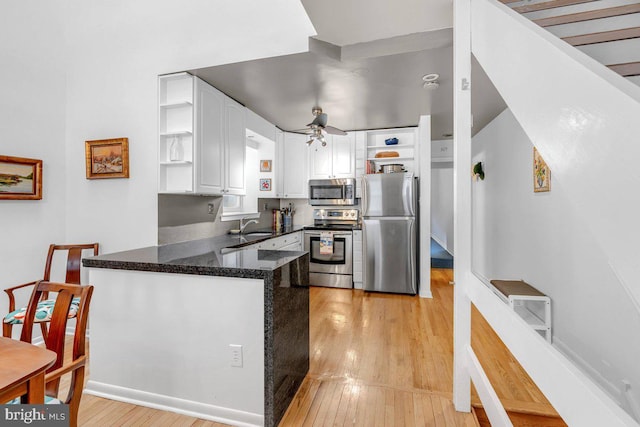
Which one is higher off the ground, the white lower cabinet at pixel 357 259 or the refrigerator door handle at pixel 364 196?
the refrigerator door handle at pixel 364 196

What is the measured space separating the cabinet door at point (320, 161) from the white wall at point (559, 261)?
2.29 metres

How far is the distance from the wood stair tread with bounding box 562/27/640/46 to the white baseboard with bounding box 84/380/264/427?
7.80 ft

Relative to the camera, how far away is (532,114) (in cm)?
82

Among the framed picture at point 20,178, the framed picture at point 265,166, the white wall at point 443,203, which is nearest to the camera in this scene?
the framed picture at point 20,178

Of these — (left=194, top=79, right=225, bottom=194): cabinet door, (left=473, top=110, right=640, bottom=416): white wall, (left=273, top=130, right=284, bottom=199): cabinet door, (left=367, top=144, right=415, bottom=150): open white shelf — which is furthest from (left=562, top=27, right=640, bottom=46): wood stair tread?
(left=273, top=130, right=284, bottom=199): cabinet door

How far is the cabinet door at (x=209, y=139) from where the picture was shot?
2.64m

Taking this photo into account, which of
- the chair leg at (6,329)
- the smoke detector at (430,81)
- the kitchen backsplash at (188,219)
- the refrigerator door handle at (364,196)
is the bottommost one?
the chair leg at (6,329)

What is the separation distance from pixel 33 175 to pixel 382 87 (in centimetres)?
323

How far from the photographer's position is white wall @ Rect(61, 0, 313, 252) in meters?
2.49

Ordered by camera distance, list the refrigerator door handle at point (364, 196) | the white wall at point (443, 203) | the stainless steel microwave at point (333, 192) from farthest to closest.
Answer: the white wall at point (443, 203), the stainless steel microwave at point (333, 192), the refrigerator door handle at point (364, 196)

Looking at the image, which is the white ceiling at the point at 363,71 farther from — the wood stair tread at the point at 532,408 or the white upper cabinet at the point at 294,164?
the wood stair tread at the point at 532,408

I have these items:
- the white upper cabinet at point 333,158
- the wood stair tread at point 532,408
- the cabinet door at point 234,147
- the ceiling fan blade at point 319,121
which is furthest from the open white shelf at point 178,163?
the wood stair tread at point 532,408

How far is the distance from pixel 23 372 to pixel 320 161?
4.13 metres

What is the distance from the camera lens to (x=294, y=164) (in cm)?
473
